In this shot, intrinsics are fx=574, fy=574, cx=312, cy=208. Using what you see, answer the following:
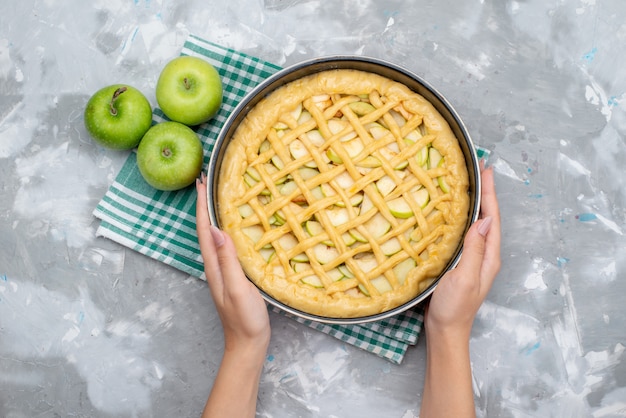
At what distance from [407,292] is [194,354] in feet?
1.85

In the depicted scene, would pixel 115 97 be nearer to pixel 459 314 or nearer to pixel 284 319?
pixel 284 319

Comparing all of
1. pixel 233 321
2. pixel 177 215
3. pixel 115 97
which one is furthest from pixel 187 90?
pixel 233 321

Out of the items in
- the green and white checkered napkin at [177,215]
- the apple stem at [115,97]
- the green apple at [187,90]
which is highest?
the green apple at [187,90]

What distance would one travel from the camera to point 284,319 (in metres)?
1.40

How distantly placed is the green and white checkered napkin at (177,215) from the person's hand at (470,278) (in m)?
0.16

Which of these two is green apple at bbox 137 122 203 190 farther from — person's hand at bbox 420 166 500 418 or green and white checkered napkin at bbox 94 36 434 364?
person's hand at bbox 420 166 500 418

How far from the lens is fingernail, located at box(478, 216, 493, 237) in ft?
3.82

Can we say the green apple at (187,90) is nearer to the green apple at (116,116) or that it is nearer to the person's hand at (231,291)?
the green apple at (116,116)

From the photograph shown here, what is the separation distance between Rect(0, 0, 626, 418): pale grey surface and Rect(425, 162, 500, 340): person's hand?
0.51 feet

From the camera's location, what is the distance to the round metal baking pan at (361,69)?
3.92 ft

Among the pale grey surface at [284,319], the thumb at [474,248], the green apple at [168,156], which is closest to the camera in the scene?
the thumb at [474,248]

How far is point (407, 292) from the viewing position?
119cm

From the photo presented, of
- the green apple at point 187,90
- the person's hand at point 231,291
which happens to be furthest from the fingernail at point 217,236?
the green apple at point 187,90

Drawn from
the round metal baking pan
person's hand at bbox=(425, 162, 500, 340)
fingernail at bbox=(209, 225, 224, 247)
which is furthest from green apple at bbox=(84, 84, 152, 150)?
person's hand at bbox=(425, 162, 500, 340)
